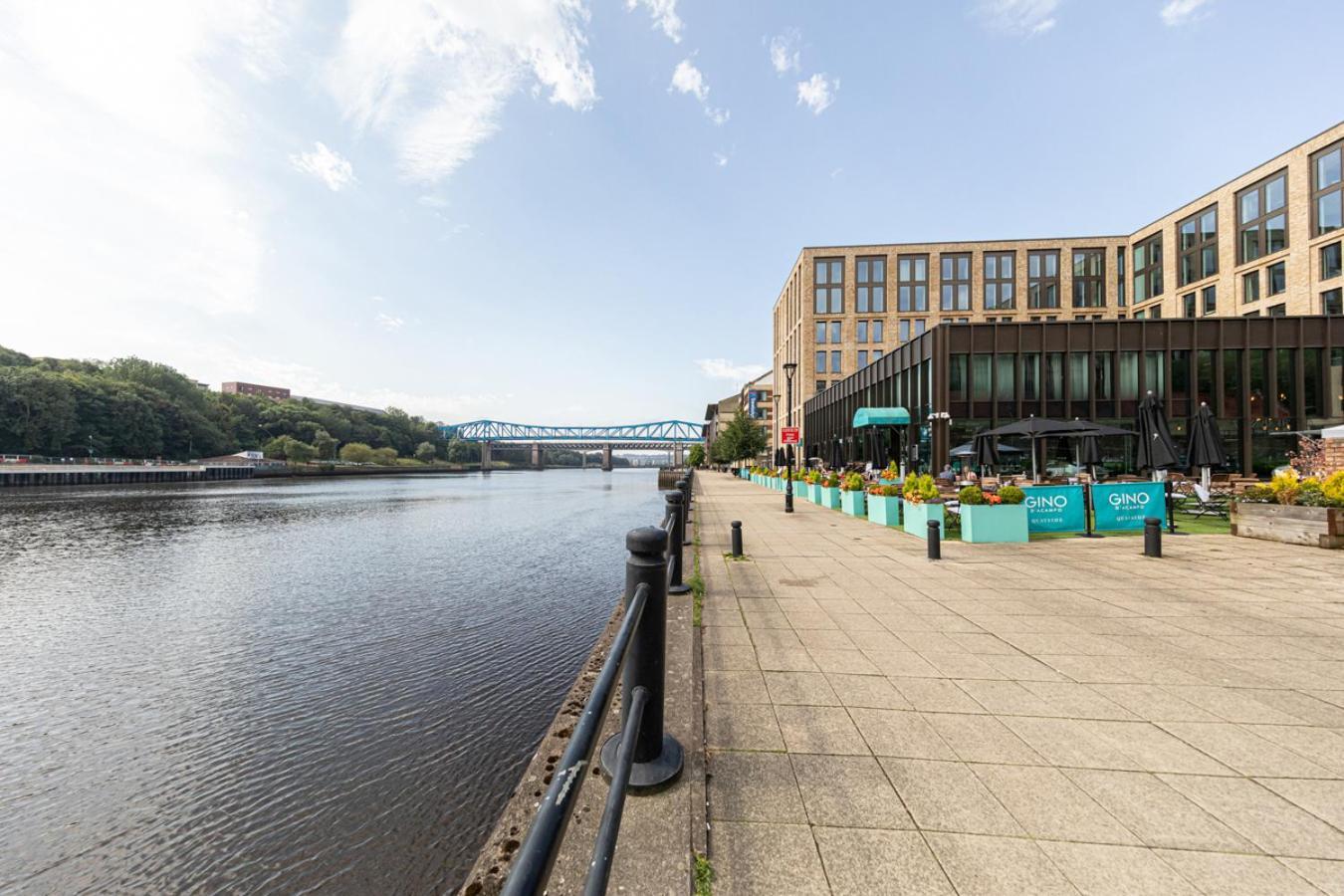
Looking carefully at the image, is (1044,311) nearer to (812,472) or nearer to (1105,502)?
(812,472)

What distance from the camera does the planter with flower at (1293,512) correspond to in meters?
9.95

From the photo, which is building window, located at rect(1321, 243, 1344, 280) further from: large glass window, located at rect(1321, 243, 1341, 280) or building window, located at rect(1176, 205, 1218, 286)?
building window, located at rect(1176, 205, 1218, 286)

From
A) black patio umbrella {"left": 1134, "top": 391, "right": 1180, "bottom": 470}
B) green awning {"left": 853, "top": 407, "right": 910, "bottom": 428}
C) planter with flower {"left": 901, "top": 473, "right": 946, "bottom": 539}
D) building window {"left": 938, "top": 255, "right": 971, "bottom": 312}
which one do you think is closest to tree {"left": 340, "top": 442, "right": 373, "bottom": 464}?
building window {"left": 938, "top": 255, "right": 971, "bottom": 312}

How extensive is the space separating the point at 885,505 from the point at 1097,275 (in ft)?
175

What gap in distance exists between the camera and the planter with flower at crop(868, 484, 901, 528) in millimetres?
14594

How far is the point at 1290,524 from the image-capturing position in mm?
10594

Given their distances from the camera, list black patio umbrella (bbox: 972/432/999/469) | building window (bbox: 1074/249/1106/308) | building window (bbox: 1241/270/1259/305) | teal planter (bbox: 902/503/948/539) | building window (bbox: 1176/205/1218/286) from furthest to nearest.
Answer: building window (bbox: 1074/249/1106/308) → building window (bbox: 1176/205/1218/286) → building window (bbox: 1241/270/1259/305) → black patio umbrella (bbox: 972/432/999/469) → teal planter (bbox: 902/503/948/539)

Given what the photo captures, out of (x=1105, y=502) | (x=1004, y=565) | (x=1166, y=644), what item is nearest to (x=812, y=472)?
(x=1105, y=502)

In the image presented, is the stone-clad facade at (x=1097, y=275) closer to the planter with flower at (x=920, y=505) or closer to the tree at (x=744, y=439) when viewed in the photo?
the tree at (x=744, y=439)

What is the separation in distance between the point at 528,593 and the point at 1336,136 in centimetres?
5106

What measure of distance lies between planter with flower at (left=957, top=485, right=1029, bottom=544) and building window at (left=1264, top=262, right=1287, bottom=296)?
42.3 metres

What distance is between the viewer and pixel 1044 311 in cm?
5259

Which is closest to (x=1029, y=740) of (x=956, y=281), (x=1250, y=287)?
(x=1250, y=287)

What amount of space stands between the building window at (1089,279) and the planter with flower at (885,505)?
51812 millimetres
